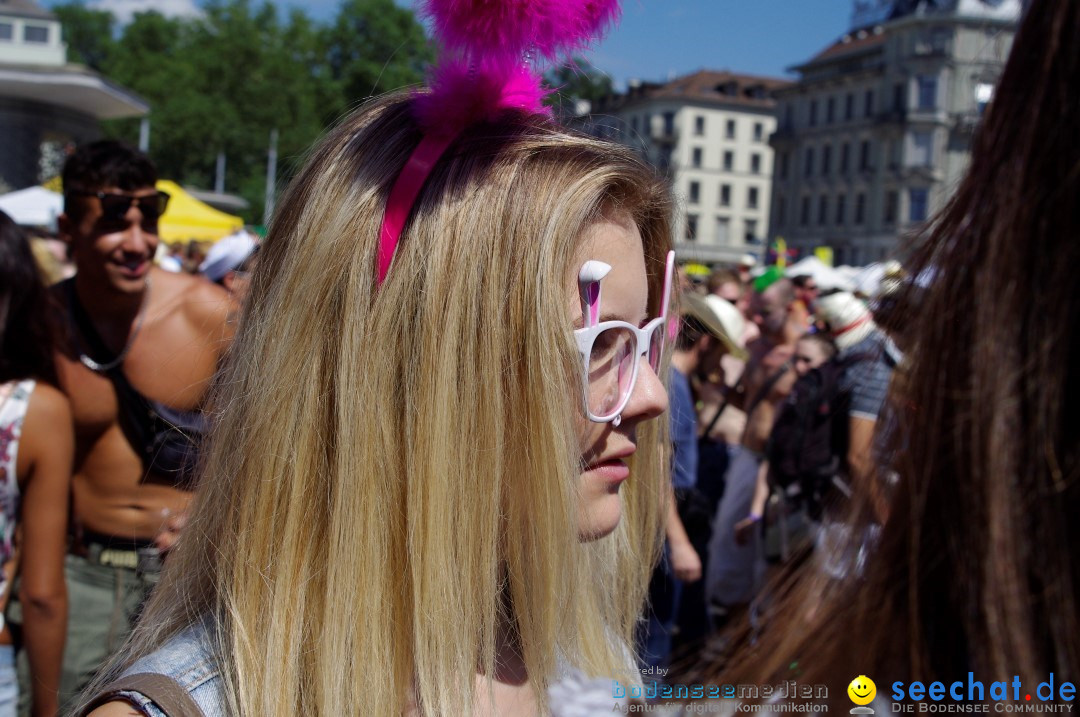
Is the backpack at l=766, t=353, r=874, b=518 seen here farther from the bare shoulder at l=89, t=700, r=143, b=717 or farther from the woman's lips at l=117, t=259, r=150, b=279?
the bare shoulder at l=89, t=700, r=143, b=717

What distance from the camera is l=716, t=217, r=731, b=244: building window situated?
262 ft

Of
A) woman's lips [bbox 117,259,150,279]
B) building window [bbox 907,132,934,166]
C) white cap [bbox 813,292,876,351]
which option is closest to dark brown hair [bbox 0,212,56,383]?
woman's lips [bbox 117,259,150,279]

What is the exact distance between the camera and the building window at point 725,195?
8150cm

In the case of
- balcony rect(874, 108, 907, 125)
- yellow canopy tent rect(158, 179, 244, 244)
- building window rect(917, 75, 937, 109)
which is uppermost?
building window rect(917, 75, 937, 109)

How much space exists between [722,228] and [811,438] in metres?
79.2

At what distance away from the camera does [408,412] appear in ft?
3.74

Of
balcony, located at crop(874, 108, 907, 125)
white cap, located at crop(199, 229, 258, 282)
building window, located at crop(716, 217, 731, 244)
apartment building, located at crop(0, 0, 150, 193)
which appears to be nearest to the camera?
white cap, located at crop(199, 229, 258, 282)

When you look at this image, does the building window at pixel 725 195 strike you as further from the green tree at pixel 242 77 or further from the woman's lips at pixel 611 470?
the woman's lips at pixel 611 470

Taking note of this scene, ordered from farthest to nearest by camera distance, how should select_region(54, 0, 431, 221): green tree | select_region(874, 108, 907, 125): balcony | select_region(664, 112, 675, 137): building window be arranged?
select_region(664, 112, 675, 137): building window, select_region(874, 108, 907, 125): balcony, select_region(54, 0, 431, 221): green tree

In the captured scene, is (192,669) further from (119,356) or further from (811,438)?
(811,438)

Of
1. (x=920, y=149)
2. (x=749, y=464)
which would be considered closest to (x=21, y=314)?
(x=749, y=464)

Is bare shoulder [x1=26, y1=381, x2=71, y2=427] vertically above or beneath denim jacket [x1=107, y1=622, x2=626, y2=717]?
above

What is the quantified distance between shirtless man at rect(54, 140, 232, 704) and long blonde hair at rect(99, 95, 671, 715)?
5.44ft

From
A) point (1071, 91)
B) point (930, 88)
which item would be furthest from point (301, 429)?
point (930, 88)
